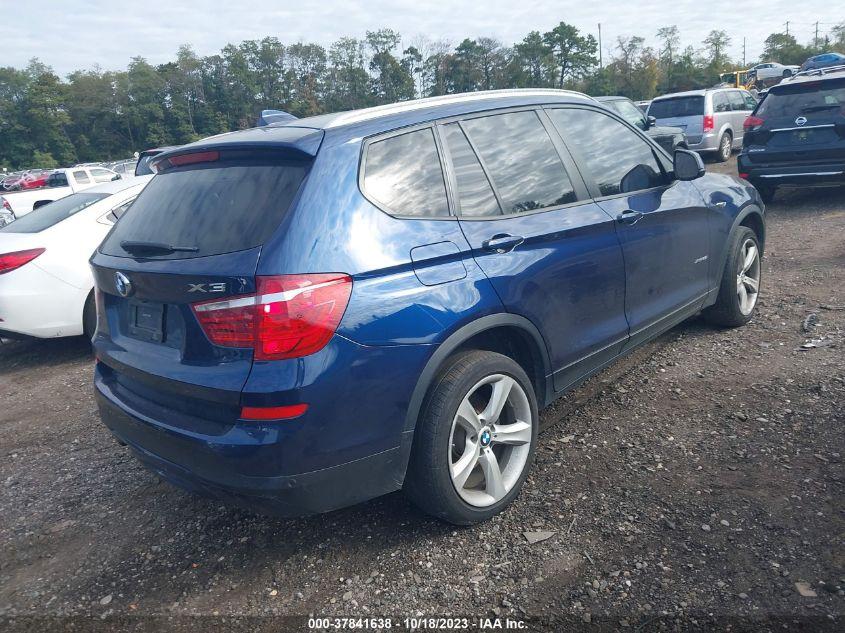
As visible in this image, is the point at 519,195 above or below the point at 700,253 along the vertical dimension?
above

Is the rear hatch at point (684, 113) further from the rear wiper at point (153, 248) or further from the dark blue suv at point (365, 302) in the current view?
the rear wiper at point (153, 248)

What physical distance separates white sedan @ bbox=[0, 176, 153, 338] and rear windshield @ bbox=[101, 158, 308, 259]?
290 cm

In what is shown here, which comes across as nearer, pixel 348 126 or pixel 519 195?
pixel 348 126

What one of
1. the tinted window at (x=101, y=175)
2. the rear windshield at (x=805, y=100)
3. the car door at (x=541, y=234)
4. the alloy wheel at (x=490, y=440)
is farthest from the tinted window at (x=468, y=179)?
the tinted window at (x=101, y=175)

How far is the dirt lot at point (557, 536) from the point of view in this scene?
2.42 meters

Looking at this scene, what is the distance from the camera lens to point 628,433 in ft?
11.8

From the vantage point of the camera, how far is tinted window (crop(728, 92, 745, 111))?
16.2m

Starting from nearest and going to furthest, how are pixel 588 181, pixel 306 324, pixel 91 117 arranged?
pixel 306 324 < pixel 588 181 < pixel 91 117

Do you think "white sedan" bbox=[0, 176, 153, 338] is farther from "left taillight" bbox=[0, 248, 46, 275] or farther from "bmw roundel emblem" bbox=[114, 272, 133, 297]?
"bmw roundel emblem" bbox=[114, 272, 133, 297]

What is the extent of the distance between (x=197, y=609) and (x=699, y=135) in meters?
15.4

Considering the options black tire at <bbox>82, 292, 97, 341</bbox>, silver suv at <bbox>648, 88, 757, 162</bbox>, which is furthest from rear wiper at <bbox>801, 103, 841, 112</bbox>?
black tire at <bbox>82, 292, 97, 341</bbox>

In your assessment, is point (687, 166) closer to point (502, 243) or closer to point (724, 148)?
point (502, 243)

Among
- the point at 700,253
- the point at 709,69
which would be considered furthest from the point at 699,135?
the point at 709,69

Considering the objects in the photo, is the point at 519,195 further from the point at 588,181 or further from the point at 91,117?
the point at 91,117
